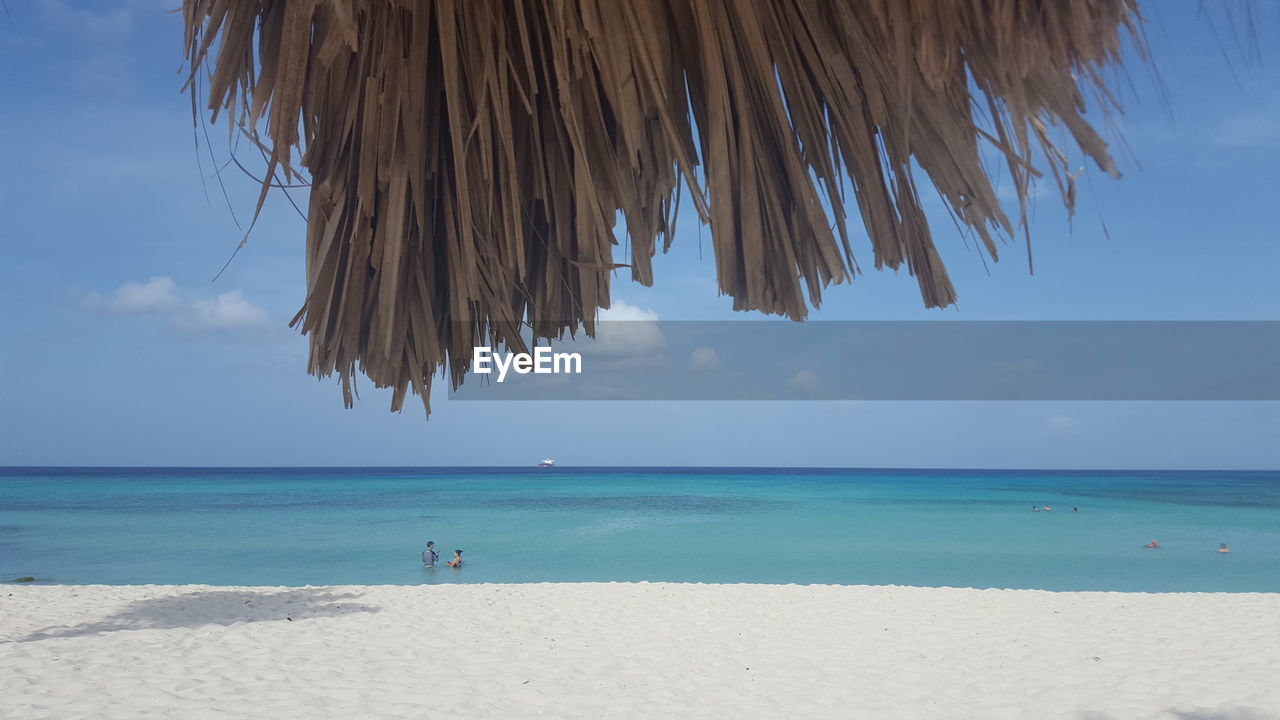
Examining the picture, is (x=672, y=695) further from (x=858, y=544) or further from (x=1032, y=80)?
(x=858, y=544)

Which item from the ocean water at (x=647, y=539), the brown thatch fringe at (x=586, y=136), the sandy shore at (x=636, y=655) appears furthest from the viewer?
the ocean water at (x=647, y=539)

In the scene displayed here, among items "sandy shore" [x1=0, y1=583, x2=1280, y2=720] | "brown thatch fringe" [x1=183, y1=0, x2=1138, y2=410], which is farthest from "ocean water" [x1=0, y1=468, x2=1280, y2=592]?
"brown thatch fringe" [x1=183, y1=0, x2=1138, y2=410]

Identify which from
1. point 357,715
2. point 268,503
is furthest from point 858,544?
point 268,503

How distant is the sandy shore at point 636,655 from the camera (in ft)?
13.9

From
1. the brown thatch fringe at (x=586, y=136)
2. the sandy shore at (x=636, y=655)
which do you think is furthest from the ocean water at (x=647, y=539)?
the brown thatch fringe at (x=586, y=136)

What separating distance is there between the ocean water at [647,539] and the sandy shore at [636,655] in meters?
4.47

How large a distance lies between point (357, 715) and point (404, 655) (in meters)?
→ 1.47

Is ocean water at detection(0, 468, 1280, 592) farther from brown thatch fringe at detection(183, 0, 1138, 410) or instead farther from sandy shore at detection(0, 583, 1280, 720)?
brown thatch fringe at detection(183, 0, 1138, 410)

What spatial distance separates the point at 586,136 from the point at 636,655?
16.6 feet

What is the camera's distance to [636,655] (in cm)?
550

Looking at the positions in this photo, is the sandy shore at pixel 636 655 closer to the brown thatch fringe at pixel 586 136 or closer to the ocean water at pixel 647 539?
the brown thatch fringe at pixel 586 136

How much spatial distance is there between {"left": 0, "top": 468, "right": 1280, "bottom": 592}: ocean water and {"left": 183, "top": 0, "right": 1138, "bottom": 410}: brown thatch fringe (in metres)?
11.7

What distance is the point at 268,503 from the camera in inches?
1124

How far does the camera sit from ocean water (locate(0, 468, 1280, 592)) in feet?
42.9
